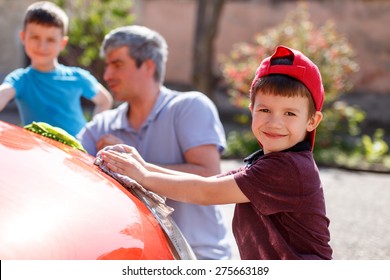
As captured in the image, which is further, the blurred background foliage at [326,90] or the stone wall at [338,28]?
the stone wall at [338,28]

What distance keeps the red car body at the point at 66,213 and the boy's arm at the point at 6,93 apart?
0.98 m

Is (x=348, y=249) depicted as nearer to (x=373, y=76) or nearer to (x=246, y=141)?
(x=246, y=141)

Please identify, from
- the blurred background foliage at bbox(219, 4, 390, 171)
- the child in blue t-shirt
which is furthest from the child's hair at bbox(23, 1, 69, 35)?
the blurred background foliage at bbox(219, 4, 390, 171)

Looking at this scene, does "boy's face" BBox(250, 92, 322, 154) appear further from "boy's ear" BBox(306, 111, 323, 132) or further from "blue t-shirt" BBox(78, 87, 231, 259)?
"blue t-shirt" BBox(78, 87, 231, 259)

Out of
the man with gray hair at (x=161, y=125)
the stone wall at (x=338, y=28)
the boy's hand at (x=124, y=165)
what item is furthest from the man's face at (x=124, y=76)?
the stone wall at (x=338, y=28)

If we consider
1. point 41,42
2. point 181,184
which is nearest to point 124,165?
point 181,184

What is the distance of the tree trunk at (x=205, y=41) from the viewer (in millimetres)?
11961

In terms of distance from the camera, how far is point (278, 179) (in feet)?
7.00

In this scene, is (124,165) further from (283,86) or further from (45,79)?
(45,79)

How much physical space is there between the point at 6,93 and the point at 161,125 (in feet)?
2.33

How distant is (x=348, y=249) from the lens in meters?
5.91

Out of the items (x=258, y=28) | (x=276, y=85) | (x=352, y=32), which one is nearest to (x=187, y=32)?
(x=258, y=28)

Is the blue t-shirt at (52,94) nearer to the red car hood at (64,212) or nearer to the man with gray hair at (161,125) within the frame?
the man with gray hair at (161,125)

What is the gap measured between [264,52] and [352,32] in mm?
3657
